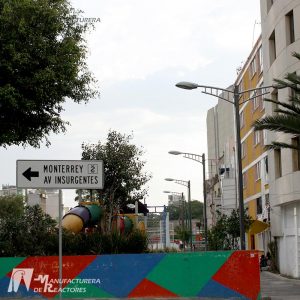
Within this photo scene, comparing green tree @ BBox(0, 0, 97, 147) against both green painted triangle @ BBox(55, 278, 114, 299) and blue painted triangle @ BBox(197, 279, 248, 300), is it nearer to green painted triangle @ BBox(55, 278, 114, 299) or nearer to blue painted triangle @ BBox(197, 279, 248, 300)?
green painted triangle @ BBox(55, 278, 114, 299)

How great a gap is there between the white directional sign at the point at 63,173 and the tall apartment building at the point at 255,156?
97.7 feet

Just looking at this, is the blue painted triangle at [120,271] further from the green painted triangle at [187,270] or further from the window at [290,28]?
the window at [290,28]

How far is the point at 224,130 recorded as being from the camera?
3324 inches

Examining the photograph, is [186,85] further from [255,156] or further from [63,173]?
[255,156]

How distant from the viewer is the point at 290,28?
32.8 metres

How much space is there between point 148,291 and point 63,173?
8.19 m

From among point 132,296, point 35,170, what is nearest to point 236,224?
point 132,296

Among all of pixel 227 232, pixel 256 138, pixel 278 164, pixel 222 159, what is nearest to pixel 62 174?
pixel 278 164

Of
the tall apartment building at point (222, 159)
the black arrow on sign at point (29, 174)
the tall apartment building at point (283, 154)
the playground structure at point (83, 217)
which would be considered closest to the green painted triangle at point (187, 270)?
the black arrow on sign at point (29, 174)

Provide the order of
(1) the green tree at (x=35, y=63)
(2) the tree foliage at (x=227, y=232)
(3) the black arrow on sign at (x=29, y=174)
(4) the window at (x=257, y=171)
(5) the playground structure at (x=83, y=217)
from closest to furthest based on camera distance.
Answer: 1. (3) the black arrow on sign at (x=29, y=174)
2. (1) the green tree at (x=35, y=63)
3. (5) the playground structure at (x=83, y=217)
4. (2) the tree foliage at (x=227, y=232)
5. (4) the window at (x=257, y=171)

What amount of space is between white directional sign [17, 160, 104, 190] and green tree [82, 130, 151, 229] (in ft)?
82.3

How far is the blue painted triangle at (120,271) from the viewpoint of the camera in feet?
62.9

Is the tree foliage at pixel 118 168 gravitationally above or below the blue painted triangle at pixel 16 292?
above

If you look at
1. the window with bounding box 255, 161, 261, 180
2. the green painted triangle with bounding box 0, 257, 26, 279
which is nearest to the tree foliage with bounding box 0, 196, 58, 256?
the green painted triangle with bounding box 0, 257, 26, 279
